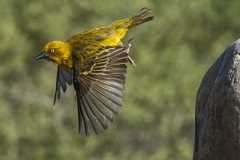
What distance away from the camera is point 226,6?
23.5 metres

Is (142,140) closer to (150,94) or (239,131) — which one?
(150,94)

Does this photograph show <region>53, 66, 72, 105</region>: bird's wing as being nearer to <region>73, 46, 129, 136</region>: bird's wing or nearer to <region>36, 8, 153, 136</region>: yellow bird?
<region>36, 8, 153, 136</region>: yellow bird

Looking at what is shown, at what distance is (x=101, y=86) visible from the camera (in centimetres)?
730

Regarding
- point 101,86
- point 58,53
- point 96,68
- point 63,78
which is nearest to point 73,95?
point 63,78

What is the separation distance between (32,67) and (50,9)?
1.60 m

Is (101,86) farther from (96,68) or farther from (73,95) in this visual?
(73,95)

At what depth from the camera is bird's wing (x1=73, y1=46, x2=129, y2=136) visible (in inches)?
275

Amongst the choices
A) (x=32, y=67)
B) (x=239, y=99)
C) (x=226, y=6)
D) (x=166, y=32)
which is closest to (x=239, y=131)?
(x=239, y=99)

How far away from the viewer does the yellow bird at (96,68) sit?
702 centimetres

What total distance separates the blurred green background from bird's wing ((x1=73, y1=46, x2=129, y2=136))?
992cm

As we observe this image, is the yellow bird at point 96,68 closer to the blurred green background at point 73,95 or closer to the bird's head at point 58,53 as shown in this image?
the bird's head at point 58,53

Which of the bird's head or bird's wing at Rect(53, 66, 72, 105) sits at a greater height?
the bird's head

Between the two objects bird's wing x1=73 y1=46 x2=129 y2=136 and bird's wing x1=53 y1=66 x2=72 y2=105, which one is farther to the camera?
bird's wing x1=53 y1=66 x2=72 y2=105

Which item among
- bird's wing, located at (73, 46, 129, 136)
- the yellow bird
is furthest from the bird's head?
bird's wing, located at (73, 46, 129, 136)
